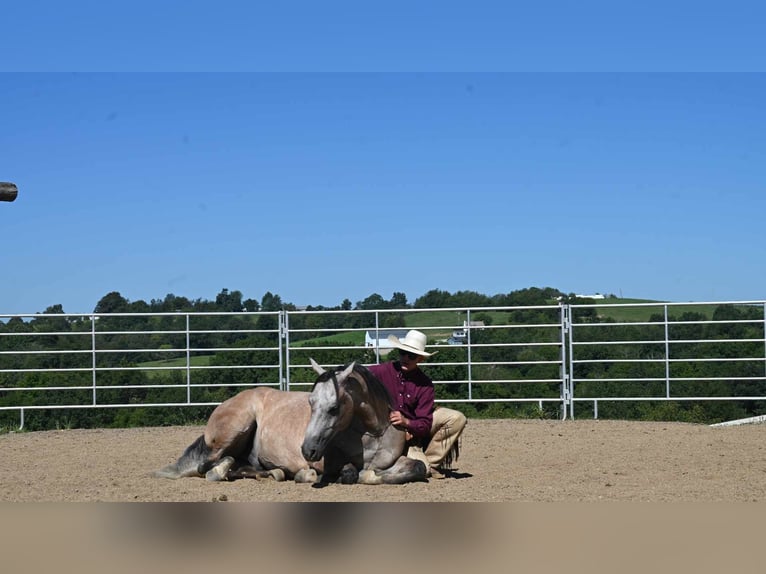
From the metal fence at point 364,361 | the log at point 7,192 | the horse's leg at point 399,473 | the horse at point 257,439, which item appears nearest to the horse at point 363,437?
the horse's leg at point 399,473

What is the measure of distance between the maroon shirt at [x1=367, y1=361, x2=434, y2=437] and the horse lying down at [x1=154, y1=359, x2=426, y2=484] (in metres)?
0.12

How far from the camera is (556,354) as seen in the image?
2766cm

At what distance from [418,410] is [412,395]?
4.6 inches

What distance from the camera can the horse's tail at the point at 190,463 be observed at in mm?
6914

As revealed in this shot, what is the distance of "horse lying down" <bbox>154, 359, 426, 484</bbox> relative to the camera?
5.93m

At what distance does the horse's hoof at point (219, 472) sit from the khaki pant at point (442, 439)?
1385 mm

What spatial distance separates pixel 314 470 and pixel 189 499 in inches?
40.5

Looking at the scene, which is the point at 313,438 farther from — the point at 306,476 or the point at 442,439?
the point at 442,439

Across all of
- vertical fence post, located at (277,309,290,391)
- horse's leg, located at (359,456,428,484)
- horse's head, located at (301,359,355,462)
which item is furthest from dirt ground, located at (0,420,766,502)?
vertical fence post, located at (277,309,290,391)

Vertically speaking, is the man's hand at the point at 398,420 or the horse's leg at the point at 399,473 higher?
the man's hand at the point at 398,420

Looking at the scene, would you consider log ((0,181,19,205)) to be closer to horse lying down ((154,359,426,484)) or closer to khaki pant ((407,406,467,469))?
horse lying down ((154,359,426,484))

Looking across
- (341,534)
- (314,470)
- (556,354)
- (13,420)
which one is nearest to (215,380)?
(13,420)

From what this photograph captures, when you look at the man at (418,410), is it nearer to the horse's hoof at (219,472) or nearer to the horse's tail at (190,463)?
the horse's hoof at (219,472)

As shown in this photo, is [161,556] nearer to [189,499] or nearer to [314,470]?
[189,499]
